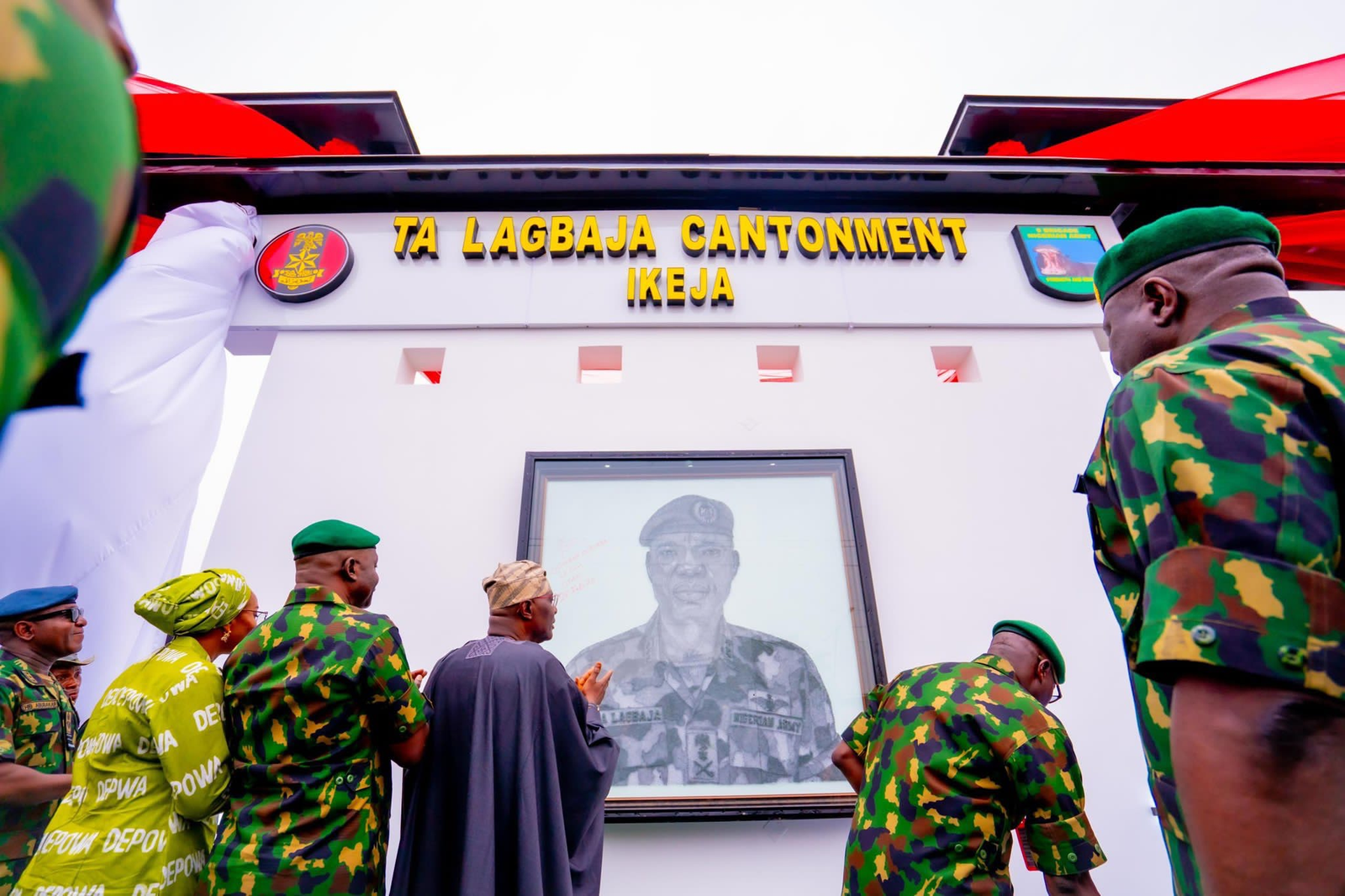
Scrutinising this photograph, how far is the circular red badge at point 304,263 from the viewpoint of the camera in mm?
4125

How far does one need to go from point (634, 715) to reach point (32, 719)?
7.26 ft

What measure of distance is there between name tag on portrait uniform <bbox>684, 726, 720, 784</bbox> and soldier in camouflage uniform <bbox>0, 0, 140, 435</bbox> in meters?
2.85

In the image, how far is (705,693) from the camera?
2986 millimetres

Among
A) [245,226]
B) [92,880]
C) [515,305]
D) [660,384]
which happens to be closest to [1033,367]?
[660,384]

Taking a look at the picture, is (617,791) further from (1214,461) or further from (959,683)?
(1214,461)

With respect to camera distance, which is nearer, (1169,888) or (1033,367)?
(1169,888)

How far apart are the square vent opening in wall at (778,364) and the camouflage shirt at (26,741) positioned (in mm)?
3464

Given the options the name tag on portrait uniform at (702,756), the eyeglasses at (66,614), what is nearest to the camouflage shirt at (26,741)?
the eyeglasses at (66,614)

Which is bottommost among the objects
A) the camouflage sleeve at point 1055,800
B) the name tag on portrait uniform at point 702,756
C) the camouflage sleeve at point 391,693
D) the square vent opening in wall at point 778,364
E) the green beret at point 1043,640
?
the camouflage sleeve at point 1055,800

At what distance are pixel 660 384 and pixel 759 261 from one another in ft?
3.86

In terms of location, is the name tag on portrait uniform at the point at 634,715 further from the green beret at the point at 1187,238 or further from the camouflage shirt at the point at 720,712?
the green beret at the point at 1187,238

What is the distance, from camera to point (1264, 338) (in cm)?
83

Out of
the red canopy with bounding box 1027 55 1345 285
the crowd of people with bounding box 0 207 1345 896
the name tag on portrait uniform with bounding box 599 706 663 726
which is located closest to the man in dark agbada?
the crowd of people with bounding box 0 207 1345 896

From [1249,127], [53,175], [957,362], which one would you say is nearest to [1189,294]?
[53,175]
